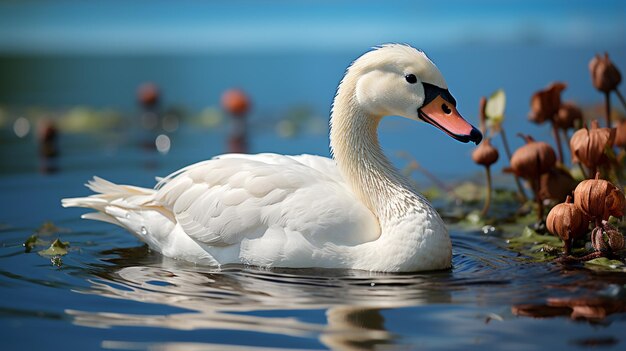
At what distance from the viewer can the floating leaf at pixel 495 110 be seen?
7361mm

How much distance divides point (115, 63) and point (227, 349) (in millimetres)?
23282

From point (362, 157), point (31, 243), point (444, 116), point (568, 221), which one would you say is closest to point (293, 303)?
point (362, 157)

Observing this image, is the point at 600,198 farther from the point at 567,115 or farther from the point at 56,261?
the point at 56,261

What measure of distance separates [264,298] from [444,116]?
1671 millimetres

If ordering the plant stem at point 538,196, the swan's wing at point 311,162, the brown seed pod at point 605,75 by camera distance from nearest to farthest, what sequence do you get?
the swan's wing at point 311,162
the plant stem at point 538,196
the brown seed pod at point 605,75

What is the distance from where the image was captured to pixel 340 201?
583 centimetres

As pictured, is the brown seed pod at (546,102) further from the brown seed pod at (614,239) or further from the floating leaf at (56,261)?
the floating leaf at (56,261)

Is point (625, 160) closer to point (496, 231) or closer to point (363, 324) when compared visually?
point (496, 231)

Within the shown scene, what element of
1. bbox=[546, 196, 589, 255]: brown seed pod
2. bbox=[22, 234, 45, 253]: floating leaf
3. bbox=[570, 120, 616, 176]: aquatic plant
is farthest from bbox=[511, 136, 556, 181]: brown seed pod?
bbox=[22, 234, 45, 253]: floating leaf

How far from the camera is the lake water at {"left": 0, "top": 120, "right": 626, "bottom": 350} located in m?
4.38

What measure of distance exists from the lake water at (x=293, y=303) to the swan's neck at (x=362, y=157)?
61cm

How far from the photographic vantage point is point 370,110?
612 centimetres

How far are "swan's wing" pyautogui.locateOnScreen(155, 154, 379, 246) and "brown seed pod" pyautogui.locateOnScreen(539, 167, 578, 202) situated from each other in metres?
1.64

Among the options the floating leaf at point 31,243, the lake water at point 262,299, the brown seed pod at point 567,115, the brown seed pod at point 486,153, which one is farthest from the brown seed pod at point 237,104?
the floating leaf at point 31,243
